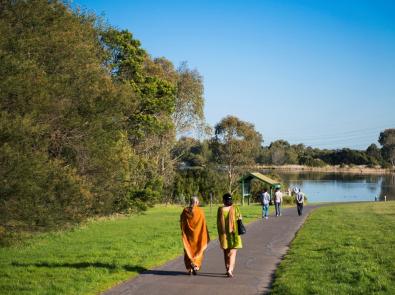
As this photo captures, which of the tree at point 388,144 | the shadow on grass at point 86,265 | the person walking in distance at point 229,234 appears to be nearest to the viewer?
the person walking in distance at point 229,234

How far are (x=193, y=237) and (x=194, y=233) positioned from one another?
0.09m

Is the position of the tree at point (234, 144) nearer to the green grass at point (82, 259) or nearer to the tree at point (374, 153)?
the green grass at point (82, 259)

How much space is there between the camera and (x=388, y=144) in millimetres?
152625

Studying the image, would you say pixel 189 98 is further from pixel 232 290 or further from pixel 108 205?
pixel 232 290

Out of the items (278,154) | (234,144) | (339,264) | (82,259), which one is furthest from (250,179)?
(278,154)

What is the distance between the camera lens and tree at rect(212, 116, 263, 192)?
228 feet

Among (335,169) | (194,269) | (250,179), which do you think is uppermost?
(335,169)

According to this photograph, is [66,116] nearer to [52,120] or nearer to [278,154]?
[52,120]

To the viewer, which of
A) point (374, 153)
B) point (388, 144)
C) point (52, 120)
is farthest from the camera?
point (374, 153)

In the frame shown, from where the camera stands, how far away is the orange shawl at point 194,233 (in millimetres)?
10984

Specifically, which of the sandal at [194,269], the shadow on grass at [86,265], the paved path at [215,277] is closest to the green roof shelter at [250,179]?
the paved path at [215,277]

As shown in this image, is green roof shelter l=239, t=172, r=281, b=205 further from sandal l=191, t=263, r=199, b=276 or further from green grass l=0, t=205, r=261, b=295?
sandal l=191, t=263, r=199, b=276

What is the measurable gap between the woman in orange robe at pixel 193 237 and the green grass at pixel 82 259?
1316 mm

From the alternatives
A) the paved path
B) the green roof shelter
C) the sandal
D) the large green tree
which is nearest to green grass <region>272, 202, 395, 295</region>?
the paved path
